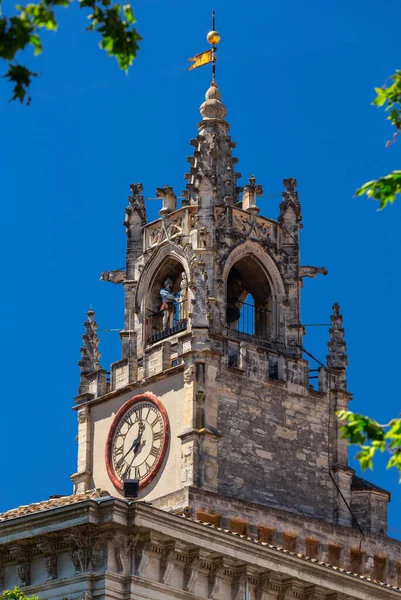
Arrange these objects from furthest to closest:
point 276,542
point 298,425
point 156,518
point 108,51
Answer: point 298,425, point 276,542, point 156,518, point 108,51

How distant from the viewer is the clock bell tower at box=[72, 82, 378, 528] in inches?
2352

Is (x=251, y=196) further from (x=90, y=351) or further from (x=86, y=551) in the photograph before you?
(x=86, y=551)

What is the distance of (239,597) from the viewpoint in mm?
46312

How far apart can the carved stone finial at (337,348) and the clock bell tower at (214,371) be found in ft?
0.15

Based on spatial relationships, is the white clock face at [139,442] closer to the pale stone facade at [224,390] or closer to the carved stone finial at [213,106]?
the pale stone facade at [224,390]

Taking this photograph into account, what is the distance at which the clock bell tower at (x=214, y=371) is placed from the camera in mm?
59750

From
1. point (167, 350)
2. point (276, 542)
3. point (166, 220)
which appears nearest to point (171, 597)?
point (276, 542)

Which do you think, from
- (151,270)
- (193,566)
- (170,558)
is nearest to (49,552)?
(170,558)

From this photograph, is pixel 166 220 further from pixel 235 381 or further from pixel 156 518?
pixel 156 518

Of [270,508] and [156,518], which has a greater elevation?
[270,508]

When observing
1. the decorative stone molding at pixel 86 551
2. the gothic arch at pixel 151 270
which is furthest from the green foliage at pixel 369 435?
the gothic arch at pixel 151 270

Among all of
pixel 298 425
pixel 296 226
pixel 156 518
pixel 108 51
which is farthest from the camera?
pixel 296 226

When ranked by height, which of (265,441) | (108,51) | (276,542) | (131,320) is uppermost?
(131,320)

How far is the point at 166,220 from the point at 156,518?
2239cm
